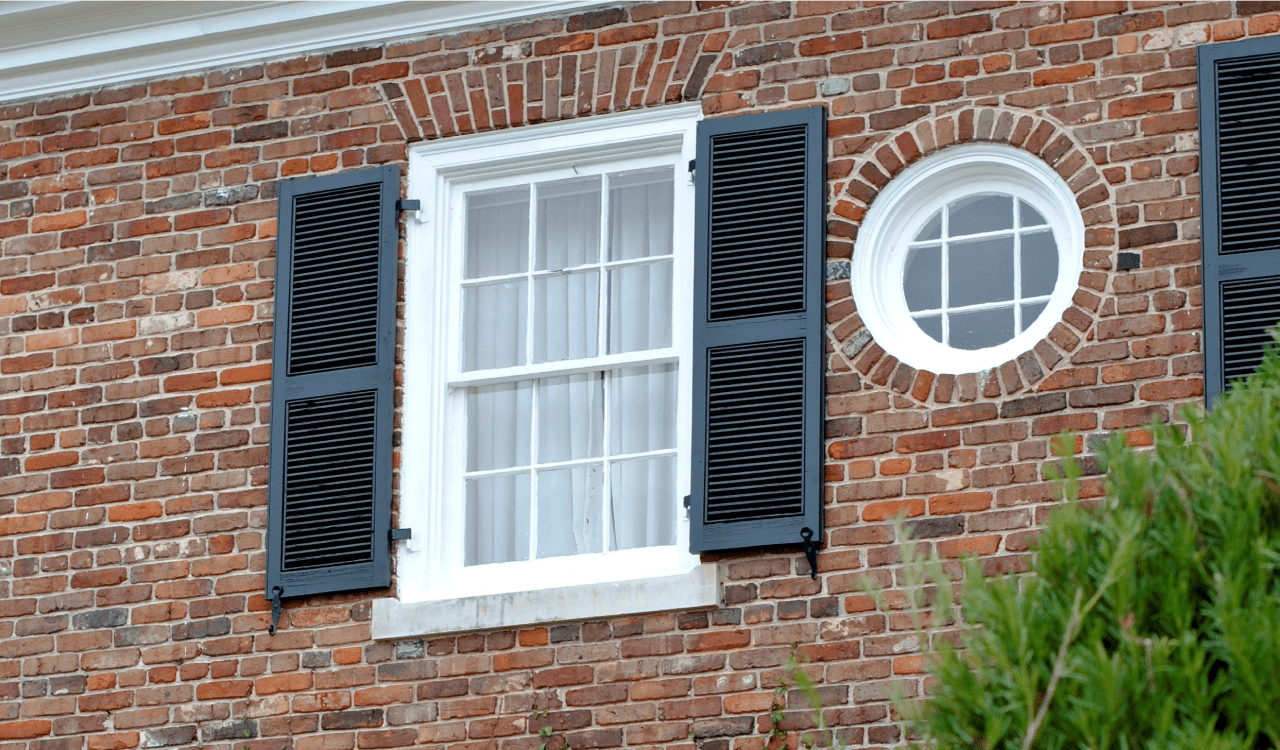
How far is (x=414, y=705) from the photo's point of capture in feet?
28.3

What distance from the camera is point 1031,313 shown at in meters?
8.52

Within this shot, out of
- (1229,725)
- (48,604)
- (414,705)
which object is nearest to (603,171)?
(414,705)

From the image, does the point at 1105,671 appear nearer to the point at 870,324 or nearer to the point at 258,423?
the point at 870,324

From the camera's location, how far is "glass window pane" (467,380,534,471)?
9078 millimetres

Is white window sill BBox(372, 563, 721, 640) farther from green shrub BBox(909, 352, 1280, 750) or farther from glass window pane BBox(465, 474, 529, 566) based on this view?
green shrub BBox(909, 352, 1280, 750)

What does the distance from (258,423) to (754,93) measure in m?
2.38

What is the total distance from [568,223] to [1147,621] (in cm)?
453

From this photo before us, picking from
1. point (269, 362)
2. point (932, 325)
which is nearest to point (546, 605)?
point (269, 362)

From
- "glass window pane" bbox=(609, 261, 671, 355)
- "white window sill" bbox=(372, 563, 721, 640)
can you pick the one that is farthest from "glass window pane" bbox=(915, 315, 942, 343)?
"white window sill" bbox=(372, 563, 721, 640)

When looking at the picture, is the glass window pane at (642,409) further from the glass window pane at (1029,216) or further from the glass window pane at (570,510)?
the glass window pane at (1029,216)

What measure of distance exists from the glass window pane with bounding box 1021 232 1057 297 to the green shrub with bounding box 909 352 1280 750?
3.10 meters

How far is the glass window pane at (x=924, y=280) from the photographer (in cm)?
866

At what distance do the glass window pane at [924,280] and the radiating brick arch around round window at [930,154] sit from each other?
9.9 inches

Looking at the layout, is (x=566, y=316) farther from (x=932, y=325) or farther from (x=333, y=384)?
(x=932, y=325)
